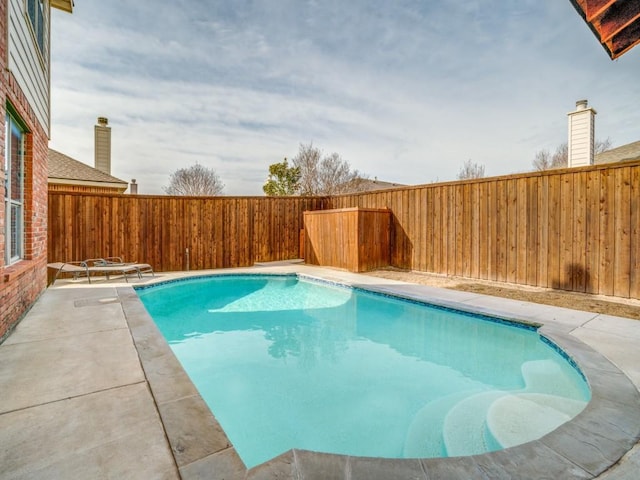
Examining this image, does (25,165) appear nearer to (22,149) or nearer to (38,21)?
(22,149)

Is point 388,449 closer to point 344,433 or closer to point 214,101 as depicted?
point 344,433

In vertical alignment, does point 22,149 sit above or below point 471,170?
below

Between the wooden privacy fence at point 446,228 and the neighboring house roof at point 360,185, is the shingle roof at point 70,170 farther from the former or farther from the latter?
the neighboring house roof at point 360,185

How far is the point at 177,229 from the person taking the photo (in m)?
8.22

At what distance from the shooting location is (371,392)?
2.91m

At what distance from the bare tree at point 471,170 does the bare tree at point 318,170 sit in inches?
392

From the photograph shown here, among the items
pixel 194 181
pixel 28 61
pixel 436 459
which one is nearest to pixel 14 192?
pixel 28 61

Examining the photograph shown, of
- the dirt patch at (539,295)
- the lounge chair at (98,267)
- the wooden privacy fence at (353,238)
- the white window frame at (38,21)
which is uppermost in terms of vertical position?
the white window frame at (38,21)

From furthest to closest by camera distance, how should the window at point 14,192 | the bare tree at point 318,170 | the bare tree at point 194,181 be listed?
the bare tree at point 194,181, the bare tree at point 318,170, the window at point 14,192

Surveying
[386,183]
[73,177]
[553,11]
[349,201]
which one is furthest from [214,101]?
[386,183]

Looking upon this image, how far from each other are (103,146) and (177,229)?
7397 millimetres

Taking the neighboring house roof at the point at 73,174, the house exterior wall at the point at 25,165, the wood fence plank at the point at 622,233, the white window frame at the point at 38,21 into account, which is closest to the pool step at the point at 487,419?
the wood fence plank at the point at 622,233

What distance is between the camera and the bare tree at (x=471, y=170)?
76.2ft

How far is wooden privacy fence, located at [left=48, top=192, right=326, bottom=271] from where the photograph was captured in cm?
709
